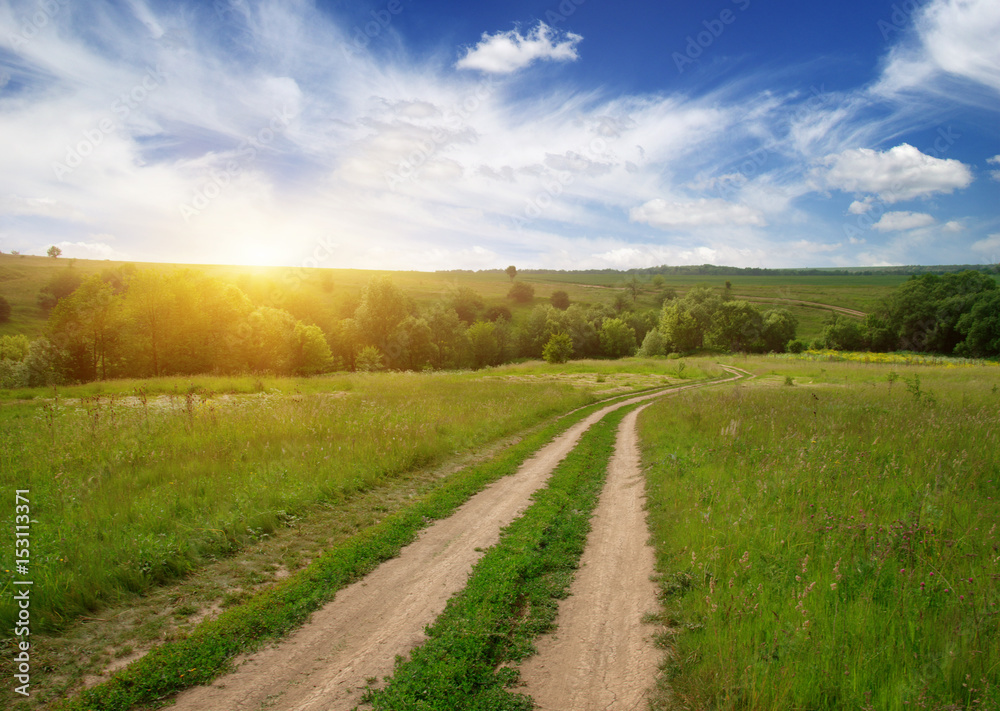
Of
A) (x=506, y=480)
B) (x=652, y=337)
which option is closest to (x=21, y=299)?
(x=506, y=480)

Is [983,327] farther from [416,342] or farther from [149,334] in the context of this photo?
[149,334]

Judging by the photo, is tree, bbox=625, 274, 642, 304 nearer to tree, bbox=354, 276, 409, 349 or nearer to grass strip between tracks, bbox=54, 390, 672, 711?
A: tree, bbox=354, 276, 409, 349

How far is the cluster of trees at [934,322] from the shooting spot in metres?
66.9

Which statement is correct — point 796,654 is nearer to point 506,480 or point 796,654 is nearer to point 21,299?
point 506,480

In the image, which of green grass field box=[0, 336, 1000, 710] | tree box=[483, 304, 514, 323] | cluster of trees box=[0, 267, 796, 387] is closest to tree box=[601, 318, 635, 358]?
cluster of trees box=[0, 267, 796, 387]

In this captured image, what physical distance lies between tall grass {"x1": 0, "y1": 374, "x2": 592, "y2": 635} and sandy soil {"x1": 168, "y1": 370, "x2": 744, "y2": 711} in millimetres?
2453

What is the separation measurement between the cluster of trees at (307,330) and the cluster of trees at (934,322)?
1289cm

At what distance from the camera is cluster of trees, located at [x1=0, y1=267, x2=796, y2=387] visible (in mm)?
34125

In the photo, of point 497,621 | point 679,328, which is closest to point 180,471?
point 497,621

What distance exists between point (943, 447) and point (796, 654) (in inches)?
387

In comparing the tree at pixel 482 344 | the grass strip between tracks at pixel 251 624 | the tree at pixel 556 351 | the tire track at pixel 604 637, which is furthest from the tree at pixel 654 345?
the grass strip between tracks at pixel 251 624

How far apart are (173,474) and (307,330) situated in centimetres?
4853

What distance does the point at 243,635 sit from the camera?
4.73 metres

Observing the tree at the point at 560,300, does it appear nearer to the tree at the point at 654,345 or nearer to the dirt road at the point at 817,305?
the tree at the point at 654,345
